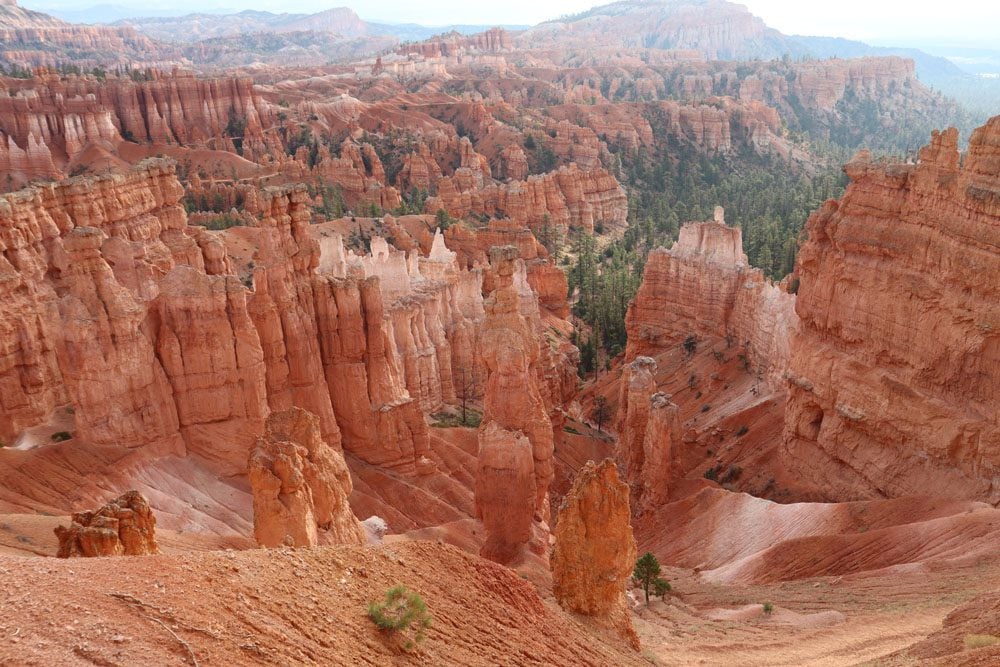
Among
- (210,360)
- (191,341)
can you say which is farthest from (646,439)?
(191,341)

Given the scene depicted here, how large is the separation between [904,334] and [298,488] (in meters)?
17.2

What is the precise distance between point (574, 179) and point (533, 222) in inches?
440

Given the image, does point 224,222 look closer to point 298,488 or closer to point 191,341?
point 191,341

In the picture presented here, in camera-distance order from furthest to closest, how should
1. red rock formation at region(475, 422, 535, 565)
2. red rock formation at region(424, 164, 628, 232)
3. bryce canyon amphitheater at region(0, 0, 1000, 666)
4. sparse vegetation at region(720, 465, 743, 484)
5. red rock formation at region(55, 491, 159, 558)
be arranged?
red rock formation at region(424, 164, 628, 232) < sparse vegetation at region(720, 465, 743, 484) < red rock formation at region(475, 422, 535, 565) < red rock formation at region(55, 491, 159, 558) < bryce canyon amphitheater at region(0, 0, 1000, 666)

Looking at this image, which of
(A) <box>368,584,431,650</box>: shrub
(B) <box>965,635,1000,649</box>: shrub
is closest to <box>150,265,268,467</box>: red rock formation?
(A) <box>368,584,431,650</box>: shrub

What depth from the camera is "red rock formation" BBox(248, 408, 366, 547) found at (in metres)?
13.6

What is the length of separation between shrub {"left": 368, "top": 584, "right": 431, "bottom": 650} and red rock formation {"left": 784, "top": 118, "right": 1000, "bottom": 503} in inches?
672

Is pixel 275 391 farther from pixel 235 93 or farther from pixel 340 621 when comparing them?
pixel 235 93

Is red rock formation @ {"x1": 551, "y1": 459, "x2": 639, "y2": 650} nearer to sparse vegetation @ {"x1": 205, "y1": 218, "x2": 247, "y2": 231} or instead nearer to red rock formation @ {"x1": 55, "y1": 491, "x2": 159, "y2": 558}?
red rock formation @ {"x1": 55, "y1": 491, "x2": 159, "y2": 558}

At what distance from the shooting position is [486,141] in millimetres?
104562

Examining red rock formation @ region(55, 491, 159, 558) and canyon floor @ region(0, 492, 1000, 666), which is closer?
canyon floor @ region(0, 492, 1000, 666)

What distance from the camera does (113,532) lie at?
10539mm

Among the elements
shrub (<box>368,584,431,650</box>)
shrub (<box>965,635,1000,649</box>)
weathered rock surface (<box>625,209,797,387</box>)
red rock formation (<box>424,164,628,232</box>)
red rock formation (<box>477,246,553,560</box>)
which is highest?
shrub (<box>368,584,431,650</box>)

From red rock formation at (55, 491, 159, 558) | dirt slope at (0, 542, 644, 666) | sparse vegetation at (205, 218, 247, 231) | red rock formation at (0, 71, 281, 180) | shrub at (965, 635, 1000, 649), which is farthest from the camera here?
red rock formation at (0, 71, 281, 180)
